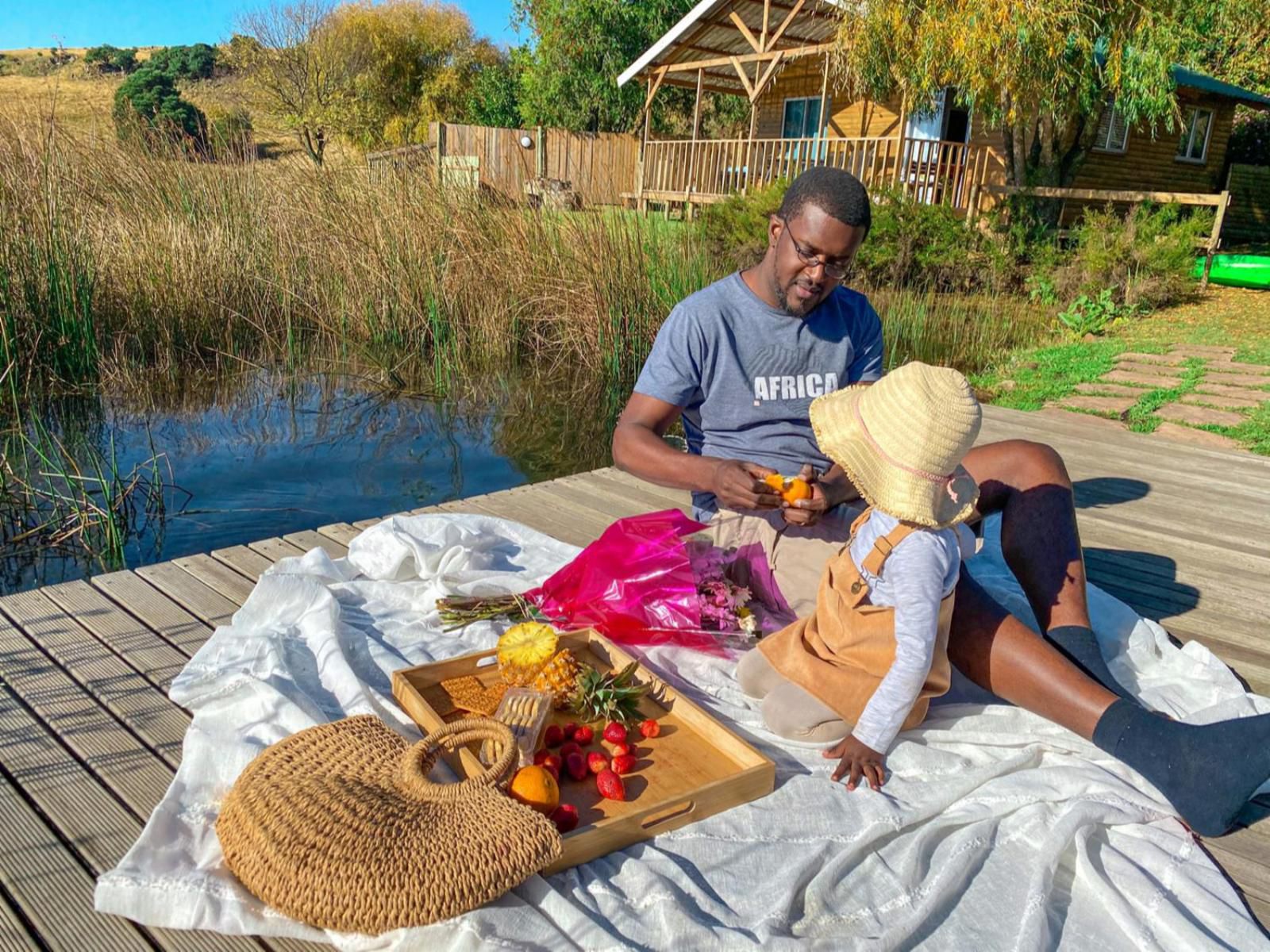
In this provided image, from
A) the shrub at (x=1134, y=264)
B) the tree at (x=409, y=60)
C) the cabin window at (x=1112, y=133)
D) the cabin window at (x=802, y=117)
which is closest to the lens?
the shrub at (x=1134, y=264)

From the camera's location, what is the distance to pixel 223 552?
2.95 metres

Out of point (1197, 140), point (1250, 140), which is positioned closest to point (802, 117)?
point (1197, 140)

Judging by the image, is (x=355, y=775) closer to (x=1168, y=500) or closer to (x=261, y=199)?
(x=1168, y=500)

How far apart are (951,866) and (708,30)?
52.8ft

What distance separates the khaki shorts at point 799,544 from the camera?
2.35 m

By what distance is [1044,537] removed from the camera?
2258 mm

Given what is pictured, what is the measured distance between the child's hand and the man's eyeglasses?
1052 mm

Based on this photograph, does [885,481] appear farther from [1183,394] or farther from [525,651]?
[1183,394]

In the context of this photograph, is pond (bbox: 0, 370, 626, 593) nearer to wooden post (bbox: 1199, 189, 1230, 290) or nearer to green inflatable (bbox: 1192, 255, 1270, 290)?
wooden post (bbox: 1199, 189, 1230, 290)

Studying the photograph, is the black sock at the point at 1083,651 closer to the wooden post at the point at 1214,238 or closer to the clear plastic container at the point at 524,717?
the clear plastic container at the point at 524,717

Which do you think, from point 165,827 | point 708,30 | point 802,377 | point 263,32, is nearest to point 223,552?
point 165,827

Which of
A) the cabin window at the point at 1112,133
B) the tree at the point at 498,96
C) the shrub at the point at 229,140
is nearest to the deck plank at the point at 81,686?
the shrub at the point at 229,140

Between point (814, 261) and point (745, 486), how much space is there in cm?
56

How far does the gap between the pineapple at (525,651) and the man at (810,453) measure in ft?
1.64
